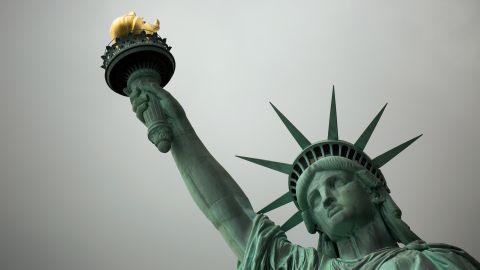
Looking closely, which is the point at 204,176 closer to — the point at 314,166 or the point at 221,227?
the point at 221,227

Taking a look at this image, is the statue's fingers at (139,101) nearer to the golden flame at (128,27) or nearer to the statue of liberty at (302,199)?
the statue of liberty at (302,199)

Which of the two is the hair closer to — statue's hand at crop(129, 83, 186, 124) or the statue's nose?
the statue's nose

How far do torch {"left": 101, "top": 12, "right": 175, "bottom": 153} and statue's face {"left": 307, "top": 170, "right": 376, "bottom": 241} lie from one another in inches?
142

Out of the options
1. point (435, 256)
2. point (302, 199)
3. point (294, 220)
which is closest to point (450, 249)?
point (435, 256)

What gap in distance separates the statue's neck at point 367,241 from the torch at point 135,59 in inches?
178

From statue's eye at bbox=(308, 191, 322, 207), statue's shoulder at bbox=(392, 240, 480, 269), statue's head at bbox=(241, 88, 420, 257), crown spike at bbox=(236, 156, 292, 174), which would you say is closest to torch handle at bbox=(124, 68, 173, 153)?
crown spike at bbox=(236, 156, 292, 174)

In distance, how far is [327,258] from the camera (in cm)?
1184

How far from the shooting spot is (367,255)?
11.3 metres

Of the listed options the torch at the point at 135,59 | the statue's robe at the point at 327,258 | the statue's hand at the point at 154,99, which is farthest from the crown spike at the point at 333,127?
the torch at the point at 135,59

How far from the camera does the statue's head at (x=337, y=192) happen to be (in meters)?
11.9

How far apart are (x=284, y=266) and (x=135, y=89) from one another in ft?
15.3

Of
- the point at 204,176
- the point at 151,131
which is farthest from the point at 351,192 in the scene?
the point at 151,131

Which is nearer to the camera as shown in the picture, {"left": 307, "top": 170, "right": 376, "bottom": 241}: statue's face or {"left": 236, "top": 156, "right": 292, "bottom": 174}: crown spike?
{"left": 307, "top": 170, "right": 376, "bottom": 241}: statue's face

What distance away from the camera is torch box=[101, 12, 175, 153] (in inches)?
554
